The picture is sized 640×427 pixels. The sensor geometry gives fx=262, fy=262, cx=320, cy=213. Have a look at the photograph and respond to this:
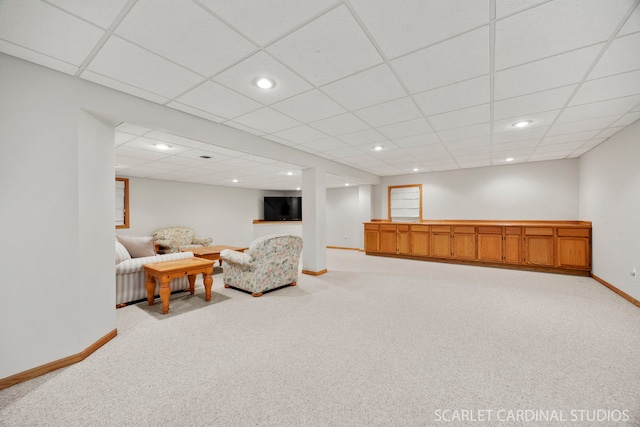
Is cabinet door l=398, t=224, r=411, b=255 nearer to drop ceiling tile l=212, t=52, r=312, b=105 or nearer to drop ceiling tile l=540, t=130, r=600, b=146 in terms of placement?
drop ceiling tile l=540, t=130, r=600, b=146

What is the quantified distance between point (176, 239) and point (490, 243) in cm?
816

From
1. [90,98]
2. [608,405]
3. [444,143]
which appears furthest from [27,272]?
[444,143]

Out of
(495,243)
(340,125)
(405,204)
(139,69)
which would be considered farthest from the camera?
(405,204)

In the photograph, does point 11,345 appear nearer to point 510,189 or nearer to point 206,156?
point 206,156

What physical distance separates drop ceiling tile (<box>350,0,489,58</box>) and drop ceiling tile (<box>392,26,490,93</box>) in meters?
0.11

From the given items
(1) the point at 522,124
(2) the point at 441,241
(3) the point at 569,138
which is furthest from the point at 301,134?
(2) the point at 441,241

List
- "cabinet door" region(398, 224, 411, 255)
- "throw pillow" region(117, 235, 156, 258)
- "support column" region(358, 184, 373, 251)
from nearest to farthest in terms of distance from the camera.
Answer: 1. "throw pillow" region(117, 235, 156, 258)
2. "cabinet door" region(398, 224, 411, 255)
3. "support column" region(358, 184, 373, 251)

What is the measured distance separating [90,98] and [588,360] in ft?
15.9

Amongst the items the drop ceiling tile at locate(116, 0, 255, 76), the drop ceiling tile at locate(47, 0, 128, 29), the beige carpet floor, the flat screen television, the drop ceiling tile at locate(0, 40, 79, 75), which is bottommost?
the beige carpet floor

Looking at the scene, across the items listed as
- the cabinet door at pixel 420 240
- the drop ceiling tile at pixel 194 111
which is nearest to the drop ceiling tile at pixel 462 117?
the drop ceiling tile at pixel 194 111

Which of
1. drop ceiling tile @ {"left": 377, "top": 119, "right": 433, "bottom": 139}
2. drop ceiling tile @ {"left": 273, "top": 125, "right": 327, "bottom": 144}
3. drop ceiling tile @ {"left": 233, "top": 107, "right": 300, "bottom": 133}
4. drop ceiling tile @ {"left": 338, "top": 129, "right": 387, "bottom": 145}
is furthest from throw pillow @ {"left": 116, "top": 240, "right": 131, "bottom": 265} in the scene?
drop ceiling tile @ {"left": 377, "top": 119, "right": 433, "bottom": 139}

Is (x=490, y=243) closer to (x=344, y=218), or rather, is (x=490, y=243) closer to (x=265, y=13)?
(x=344, y=218)

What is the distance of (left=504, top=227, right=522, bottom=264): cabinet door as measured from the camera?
5793mm

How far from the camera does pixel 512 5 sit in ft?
5.06
